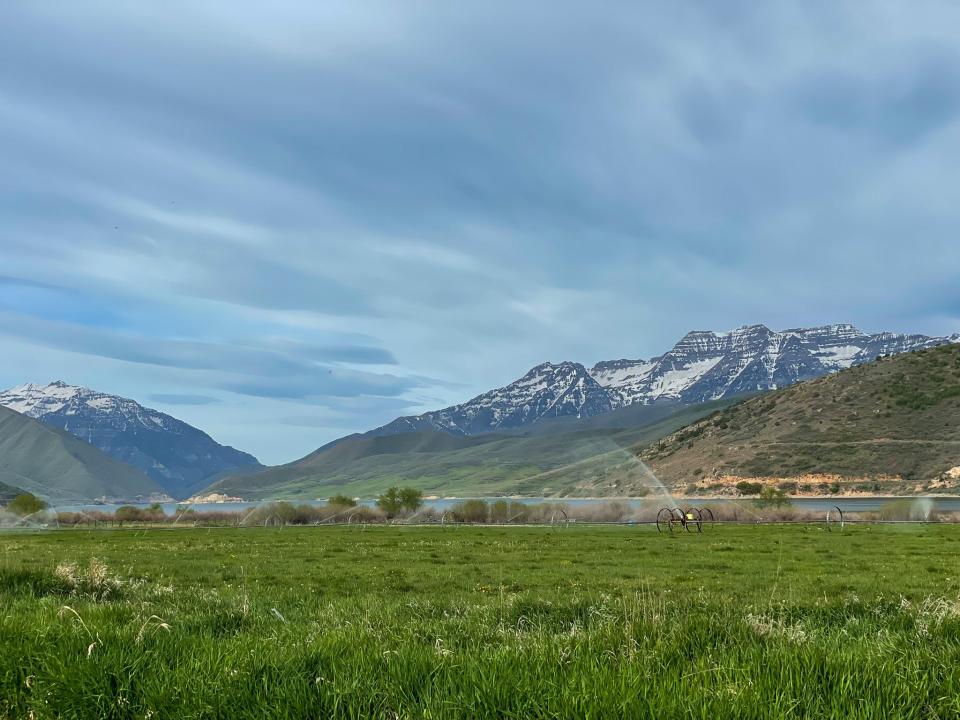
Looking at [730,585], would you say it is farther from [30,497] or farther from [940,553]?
[30,497]

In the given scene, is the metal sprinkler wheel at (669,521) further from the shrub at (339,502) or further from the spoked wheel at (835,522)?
the shrub at (339,502)

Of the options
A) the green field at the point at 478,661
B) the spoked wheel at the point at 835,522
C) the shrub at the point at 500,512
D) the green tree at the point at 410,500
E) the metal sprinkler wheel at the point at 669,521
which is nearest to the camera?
the green field at the point at 478,661

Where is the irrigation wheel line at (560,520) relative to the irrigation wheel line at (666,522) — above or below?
below

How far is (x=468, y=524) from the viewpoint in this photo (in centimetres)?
8338

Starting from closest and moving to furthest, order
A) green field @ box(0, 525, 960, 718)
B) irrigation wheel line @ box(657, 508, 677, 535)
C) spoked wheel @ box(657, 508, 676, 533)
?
green field @ box(0, 525, 960, 718), irrigation wheel line @ box(657, 508, 677, 535), spoked wheel @ box(657, 508, 676, 533)

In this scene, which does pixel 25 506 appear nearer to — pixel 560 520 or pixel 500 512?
pixel 500 512

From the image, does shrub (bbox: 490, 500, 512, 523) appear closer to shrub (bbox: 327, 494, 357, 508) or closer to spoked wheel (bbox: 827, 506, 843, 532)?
shrub (bbox: 327, 494, 357, 508)

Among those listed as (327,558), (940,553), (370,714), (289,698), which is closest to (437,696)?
(370,714)

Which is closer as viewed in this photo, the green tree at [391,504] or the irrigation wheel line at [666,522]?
the irrigation wheel line at [666,522]

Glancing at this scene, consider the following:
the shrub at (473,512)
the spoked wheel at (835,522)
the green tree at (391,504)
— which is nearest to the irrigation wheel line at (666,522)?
the spoked wheel at (835,522)

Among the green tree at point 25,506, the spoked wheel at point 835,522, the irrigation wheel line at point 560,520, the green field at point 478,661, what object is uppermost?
the green field at point 478,661

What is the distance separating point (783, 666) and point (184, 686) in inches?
206

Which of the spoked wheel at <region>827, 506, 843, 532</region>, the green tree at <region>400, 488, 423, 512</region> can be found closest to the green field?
the spoked wheel at <region>827, 506, 843, 532</region>

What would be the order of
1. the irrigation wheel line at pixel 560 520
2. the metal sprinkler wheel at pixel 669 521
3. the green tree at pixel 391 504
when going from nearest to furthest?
the metal sprinkler wheel at pixel 669 521 < the irrigation wheel line at pixel 560 520 < the green tree at pixel 391 504
